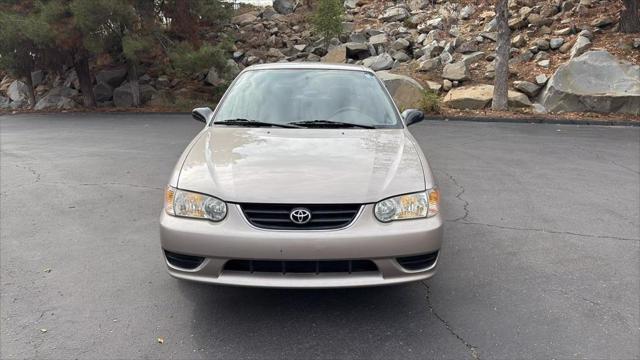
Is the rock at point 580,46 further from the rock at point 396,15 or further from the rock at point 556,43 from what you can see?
the rock at point 396,15

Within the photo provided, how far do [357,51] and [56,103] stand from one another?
12.0m

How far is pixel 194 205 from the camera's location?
279 centimetres

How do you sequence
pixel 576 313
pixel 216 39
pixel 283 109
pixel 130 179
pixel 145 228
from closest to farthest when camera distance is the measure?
pixel 576 313, pixel 283 109, pixel 145 228, pixel 130 179, pixel 216 39

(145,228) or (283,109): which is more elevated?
(283,109)

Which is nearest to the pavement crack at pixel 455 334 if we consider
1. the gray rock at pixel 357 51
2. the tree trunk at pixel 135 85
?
the gray rock at pixel 357 51

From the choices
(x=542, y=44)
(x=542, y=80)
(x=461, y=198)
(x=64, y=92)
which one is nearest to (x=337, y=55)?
(x=542, y=44)

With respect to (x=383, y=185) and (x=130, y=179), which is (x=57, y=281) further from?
(x=130, y=179)

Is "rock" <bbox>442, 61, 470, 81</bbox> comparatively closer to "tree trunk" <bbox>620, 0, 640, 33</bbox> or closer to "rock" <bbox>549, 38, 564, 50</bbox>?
"rock" <bbox>549, 38, 564, 50</bbox>

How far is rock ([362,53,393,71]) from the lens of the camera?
1622cm

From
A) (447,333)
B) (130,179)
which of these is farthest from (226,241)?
(130,179)

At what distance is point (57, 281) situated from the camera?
11.5 ft

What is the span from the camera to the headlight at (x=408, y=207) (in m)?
2.72

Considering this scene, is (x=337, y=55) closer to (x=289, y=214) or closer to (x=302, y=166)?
(x=302, y=166)

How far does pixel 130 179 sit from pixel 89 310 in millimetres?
3754
